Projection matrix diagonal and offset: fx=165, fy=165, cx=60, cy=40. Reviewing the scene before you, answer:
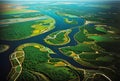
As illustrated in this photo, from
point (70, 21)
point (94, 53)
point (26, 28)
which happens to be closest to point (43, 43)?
point (94, 53)

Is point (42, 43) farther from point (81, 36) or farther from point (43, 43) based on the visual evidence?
point (81, 36)

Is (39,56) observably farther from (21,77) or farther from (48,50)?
(21,77)

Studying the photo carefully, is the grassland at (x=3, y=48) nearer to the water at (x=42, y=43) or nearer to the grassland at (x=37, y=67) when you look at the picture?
the water at (x=42, y=43)

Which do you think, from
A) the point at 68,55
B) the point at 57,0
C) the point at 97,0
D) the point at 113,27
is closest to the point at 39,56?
the point at 68,55

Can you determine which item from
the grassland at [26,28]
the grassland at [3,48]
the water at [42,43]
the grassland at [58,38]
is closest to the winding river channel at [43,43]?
the water at [42,43]

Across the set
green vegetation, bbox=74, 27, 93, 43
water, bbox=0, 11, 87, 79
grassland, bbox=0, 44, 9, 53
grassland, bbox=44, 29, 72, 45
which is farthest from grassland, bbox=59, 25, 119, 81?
grassland, bbox=0, 44, 9, 53
